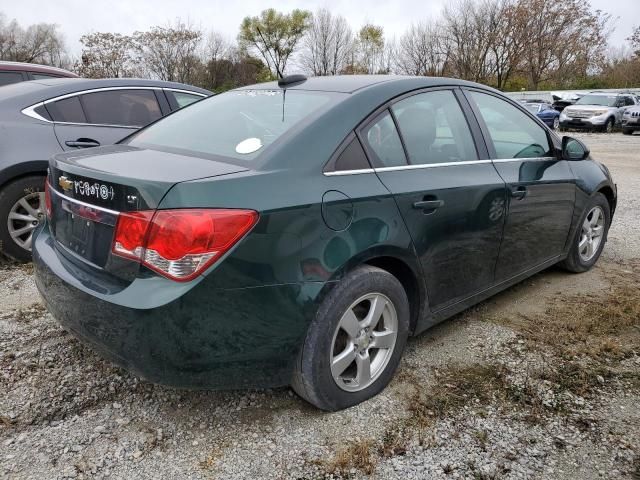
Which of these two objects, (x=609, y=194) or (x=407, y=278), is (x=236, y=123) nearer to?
(x=407, y=278)

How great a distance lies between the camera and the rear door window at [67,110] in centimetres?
446

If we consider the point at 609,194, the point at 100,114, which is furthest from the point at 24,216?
the point at 609,194

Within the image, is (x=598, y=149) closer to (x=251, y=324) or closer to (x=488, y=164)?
(x=488, y=164)

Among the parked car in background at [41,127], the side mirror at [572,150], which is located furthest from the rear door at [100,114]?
the side mirror at [572,150]

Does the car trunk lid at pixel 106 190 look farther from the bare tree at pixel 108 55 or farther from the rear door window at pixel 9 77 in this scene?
the bare tree at pixel 108 55

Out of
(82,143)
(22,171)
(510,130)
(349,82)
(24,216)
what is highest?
(349,82)

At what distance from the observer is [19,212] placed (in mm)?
4230

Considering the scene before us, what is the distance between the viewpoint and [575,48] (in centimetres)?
4394

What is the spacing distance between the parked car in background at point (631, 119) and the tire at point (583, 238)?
66.0 feet

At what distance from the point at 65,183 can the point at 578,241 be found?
3701mm

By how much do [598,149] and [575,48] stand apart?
111ft

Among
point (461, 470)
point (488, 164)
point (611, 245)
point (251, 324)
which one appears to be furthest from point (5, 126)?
point (611, 245)

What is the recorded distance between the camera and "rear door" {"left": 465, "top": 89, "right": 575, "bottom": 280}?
3189 millimetres

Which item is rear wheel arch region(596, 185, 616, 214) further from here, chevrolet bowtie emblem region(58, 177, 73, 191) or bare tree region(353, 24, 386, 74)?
bare tree region(353, 24, 386, 74)
